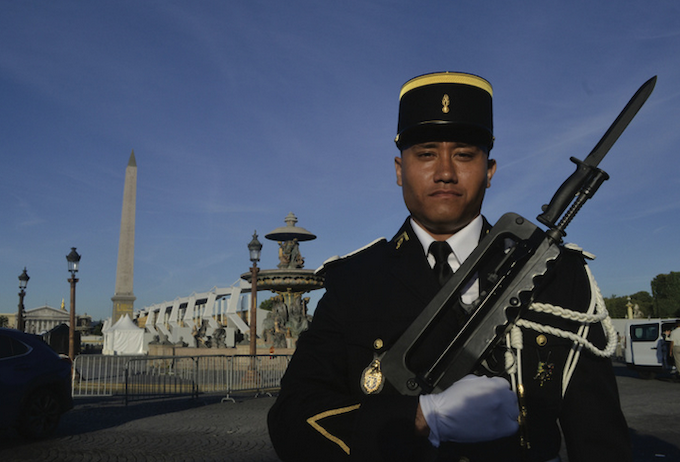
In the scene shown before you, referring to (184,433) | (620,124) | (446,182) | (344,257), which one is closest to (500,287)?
(446,182)

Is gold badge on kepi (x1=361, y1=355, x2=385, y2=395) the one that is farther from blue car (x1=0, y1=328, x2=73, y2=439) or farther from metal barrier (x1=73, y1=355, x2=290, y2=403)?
metal barrier (x1=73, y1=355, x2=290, y2=403)

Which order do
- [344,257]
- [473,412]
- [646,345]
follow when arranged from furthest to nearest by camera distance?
[646,345] < [344,257] < [473,412]

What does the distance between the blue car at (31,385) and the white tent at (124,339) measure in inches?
1151

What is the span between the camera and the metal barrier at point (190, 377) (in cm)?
1703

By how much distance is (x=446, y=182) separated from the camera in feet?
7.41

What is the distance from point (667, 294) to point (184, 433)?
64803mm

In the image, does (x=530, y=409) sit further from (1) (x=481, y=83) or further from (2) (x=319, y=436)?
(1) (x=481, y=83)

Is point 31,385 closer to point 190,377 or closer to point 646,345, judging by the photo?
point 190,377

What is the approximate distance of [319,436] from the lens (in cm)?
193

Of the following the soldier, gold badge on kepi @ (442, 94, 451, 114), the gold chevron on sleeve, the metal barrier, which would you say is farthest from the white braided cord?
the metal barrier

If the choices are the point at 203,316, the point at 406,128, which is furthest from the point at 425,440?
the point at 203,316

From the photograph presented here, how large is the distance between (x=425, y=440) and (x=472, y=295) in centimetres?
64

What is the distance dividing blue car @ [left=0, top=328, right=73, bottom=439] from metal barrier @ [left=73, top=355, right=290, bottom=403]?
585 cm

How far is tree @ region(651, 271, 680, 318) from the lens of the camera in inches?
2382
